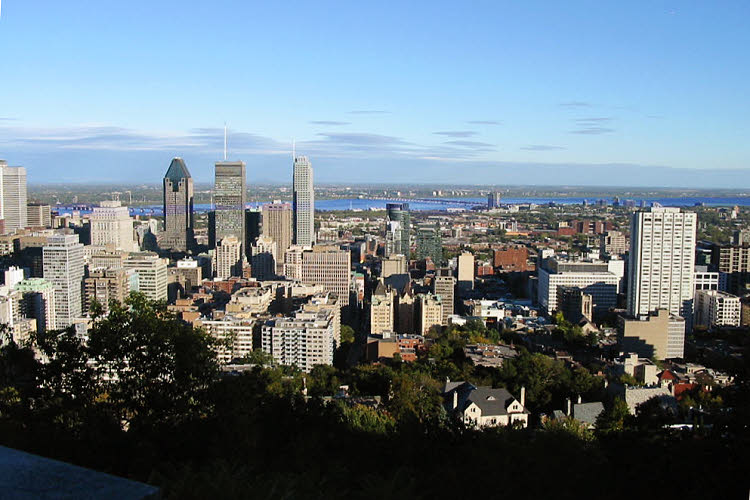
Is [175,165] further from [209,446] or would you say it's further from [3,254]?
[209,446]

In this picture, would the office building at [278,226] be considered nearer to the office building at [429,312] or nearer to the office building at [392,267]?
the office building at [392,267]

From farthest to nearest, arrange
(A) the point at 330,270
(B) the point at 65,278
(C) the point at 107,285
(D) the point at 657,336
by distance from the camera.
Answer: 1. (A) the point at 330,270
2. (B) the point at 65,278
3. (C) the point at 107,285
4. (D) the point at 657,336

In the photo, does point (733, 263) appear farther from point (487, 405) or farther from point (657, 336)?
point (487, 405)

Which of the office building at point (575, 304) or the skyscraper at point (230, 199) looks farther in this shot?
the skyscraper at point (230, 199)

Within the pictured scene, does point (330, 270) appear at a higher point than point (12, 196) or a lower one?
lower

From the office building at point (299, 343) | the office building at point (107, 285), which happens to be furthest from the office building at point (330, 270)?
the office building at point (299, 343)

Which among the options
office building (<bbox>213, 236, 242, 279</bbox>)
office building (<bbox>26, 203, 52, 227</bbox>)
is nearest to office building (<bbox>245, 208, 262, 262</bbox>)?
office building (<bbox>213, 236, 242, 279</bbox>)

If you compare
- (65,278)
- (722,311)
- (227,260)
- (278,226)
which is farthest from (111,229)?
(722,311)

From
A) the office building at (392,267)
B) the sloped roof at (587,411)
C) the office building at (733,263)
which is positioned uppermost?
the office building at (733,263)
